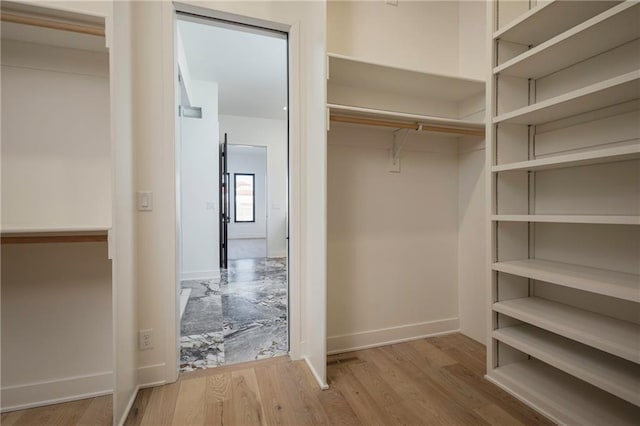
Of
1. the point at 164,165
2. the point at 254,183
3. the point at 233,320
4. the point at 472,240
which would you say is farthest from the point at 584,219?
the point at 254,183

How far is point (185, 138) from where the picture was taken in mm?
4254

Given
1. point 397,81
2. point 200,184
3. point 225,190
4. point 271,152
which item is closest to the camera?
point 397,81

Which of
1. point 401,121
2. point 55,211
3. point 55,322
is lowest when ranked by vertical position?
point 55,322

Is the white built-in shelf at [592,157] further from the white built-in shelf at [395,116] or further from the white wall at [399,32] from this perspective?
the white wall at [399,32]

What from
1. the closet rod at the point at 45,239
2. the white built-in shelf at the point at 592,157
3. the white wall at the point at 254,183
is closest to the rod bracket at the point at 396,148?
the white built-in shelf at the point at 592,157

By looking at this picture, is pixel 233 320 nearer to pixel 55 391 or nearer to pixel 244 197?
pixel 55 391

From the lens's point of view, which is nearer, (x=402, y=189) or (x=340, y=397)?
(x=340, y=397)

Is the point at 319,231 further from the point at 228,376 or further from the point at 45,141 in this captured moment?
the point at 45,141

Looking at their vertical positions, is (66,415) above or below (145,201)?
below

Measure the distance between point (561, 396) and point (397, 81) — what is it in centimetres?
212

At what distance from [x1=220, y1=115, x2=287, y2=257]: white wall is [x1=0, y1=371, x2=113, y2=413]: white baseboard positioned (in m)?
4.33

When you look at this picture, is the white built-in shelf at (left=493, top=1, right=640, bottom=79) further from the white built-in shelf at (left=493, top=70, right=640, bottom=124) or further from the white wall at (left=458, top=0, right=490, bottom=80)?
the white wall at (left=458, top=0, right=490, bottom=80)

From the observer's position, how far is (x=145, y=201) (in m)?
1.70

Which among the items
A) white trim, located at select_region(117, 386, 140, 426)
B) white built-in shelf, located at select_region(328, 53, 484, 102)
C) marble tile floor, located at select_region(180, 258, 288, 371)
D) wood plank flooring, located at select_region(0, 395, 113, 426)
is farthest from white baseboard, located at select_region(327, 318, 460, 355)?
white built-in shelf, located at select_region(328, 53, 484, 102)
